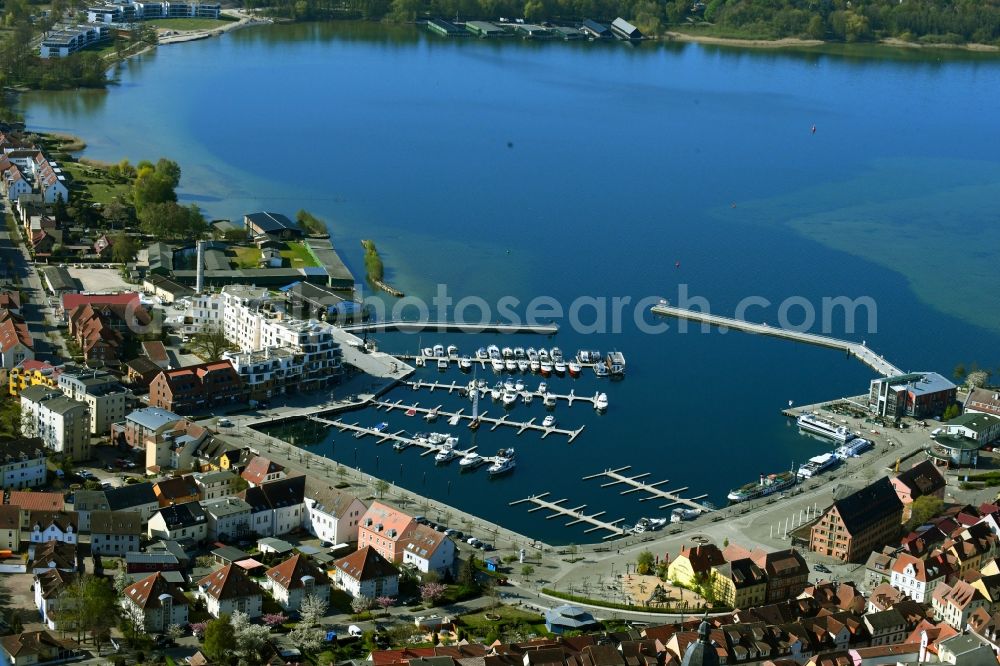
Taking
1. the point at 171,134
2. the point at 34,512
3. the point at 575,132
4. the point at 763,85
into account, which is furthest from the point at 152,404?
the point at 763,85

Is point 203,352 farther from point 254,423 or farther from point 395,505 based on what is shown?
point 395,505

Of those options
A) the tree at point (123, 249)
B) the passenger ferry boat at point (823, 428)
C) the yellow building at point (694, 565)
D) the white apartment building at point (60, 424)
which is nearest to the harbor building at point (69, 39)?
A: the tree at point (123, 249)

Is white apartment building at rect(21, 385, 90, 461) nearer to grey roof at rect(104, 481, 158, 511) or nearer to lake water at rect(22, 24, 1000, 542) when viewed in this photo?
grey roof at rect(104, 481, 158, 511)

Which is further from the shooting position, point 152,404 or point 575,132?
point 575,132

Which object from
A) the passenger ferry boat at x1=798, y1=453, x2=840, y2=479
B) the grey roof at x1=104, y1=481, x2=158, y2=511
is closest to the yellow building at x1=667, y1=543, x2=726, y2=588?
the passenger ferry boat at x1=798, y1=453, x2=840, y2=479

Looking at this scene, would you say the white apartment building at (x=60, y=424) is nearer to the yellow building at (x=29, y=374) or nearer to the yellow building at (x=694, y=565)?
the yellow building at (x=29, y=374)

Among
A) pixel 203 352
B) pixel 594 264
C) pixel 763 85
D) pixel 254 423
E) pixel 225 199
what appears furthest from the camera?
pixel 763 85

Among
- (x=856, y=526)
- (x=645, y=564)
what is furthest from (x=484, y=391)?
(x=856, y=526)
